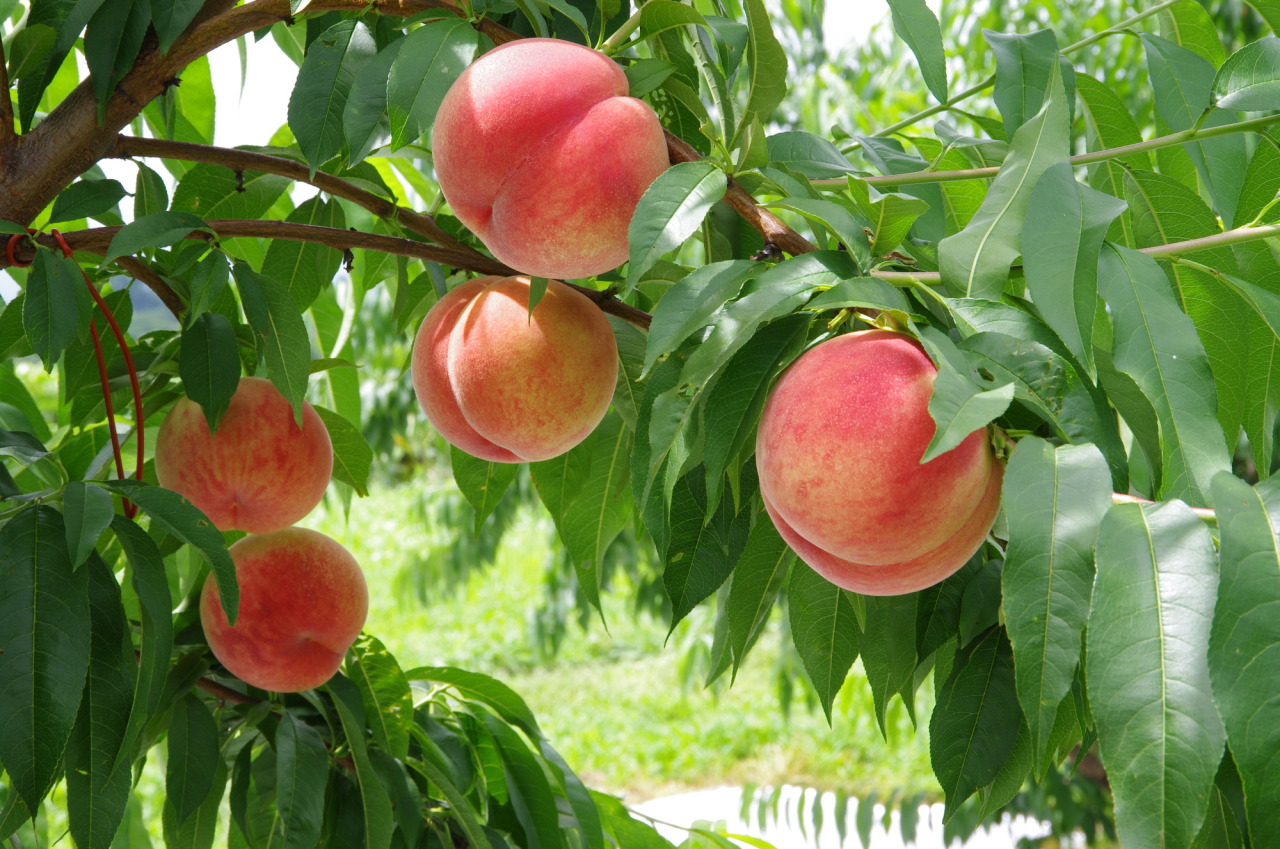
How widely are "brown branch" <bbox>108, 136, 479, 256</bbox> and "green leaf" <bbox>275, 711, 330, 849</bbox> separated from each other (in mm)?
392

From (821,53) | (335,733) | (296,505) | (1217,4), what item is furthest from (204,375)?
(821,53)

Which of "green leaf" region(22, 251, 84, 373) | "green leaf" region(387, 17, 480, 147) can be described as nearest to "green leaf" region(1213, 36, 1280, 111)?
"green leaf" region(387, 17, 480, 147)

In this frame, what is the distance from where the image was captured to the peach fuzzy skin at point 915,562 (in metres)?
0.47

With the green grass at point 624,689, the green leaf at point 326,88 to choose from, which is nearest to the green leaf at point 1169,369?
the green leaf at point 326,88

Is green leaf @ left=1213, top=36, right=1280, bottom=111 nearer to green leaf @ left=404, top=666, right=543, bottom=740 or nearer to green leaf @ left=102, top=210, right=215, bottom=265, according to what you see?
green leaf @ left=102, top=210, right=215, bottom=265

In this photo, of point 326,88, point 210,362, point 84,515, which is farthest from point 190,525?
point 326,88

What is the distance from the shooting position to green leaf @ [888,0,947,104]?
1.72 ft

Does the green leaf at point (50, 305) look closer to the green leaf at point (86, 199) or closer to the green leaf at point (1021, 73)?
the green leaf at point (86, 199)

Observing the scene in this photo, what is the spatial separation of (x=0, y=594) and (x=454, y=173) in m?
0.32

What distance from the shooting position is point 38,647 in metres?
0.53

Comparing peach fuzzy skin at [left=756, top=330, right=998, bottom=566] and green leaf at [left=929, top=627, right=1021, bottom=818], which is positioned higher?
peach fuzzy skin at [left=756, top=330, right=998, bottom=566]

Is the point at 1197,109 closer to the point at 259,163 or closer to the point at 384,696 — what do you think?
the point at 259,163

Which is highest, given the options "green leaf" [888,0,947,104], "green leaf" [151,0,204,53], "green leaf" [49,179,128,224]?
"green leaf" [151,0,204,53]

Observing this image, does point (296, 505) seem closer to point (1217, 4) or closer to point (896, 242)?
point (896, 242)
